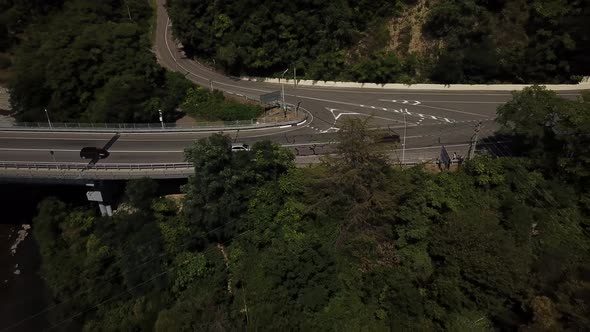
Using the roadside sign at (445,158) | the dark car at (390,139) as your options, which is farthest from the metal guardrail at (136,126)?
the roadside sign at (445,158)

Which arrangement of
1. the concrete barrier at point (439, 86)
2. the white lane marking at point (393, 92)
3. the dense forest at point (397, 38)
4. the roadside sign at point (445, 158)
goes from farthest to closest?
1. the white lane marking at point (393, 92)
2. the dense forest at point (397, 38)
3. the concrete barrier at point (439, 86)
4. the roadside sign at point (445, 158)

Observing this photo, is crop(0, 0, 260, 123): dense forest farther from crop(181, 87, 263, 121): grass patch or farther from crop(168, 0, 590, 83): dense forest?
crop(168, 0, 590, 83): dense forest

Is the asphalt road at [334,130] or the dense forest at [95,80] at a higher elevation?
the dense forest at [95,80]

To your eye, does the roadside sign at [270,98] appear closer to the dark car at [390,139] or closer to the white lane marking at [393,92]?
the white lane marking at [393,92]

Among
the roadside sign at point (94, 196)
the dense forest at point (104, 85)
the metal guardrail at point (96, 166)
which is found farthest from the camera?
the dense forest at point (104, 85)

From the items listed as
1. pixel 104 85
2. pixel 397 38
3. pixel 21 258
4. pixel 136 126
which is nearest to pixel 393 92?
pixel 397 38

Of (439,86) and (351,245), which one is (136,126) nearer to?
(351,245)

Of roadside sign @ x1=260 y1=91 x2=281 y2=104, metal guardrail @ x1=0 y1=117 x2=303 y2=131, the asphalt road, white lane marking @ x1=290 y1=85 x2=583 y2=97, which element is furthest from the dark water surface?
white lane marking @ x1=290 y1=85 x2=583 y2=97
